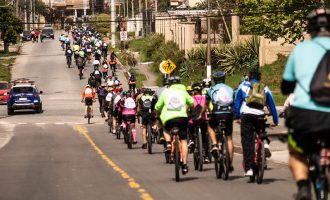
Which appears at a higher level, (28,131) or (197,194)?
(197,194)

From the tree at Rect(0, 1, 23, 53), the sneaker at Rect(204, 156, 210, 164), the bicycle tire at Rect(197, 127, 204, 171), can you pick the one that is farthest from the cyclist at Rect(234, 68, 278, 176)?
the tree at Rect(0, 1, 23, 53)

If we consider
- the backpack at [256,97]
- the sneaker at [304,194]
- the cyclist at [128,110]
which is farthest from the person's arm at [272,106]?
the cyclist at [128,110]

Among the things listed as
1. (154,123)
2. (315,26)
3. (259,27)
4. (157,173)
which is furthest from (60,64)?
(315,26)

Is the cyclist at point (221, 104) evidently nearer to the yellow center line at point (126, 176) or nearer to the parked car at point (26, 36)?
the yellow center line at point (126, 176)

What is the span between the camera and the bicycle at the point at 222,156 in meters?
16.2

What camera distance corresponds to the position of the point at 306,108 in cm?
811

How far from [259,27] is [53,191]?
29.7m

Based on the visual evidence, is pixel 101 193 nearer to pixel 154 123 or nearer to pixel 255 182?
pixel 255 182

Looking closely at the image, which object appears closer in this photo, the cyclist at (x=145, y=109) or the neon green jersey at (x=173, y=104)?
the neon green jersey at (x=173, y=104)

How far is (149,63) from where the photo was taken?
251ft

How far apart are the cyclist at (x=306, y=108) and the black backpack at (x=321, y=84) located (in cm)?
2

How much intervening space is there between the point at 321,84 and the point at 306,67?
212mm

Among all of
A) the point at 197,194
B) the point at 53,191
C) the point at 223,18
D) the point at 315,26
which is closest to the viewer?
the point at 315,26

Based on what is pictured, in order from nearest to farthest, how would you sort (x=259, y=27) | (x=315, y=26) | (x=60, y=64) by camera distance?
(x=315, y=26), (x=259, y=27), (x=60, y=64)
